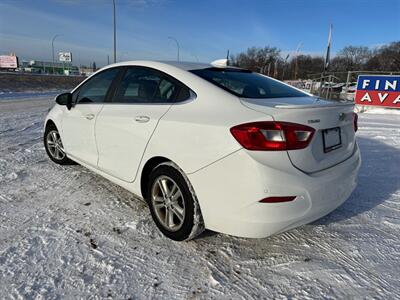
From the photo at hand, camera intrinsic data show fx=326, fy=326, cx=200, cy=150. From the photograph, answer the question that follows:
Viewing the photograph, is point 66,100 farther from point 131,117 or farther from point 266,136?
point 266,136

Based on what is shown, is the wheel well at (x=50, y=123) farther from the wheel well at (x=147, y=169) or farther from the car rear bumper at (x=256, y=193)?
the car rear bumper at (x=256, y=193)

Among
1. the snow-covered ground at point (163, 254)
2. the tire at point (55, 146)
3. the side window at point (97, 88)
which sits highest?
the side window at point (97, 88)

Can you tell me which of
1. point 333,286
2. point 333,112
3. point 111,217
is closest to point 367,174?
point 333,112

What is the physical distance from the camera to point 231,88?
2770 mm

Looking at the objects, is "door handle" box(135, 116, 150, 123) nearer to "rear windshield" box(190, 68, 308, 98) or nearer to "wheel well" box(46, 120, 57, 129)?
"rear windshield" box(190, 68, 308, 98)

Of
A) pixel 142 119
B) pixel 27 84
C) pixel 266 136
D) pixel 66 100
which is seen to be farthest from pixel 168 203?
pixel 27 84

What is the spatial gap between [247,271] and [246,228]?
0.37 m

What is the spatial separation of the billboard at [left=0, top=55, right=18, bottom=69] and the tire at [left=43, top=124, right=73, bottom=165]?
91.4m

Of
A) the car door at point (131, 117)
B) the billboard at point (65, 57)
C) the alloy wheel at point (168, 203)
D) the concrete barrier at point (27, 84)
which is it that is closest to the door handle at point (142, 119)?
the car door at point (131, 117)

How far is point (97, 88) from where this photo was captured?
3.84 meters

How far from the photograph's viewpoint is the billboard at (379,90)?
12832mm

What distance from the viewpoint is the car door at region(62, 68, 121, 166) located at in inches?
144

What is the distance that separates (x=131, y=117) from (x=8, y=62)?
95.4 m

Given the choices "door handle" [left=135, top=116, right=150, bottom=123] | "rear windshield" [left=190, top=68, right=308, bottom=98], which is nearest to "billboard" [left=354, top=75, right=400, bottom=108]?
"rear windshield" [left=190, top=68, right=308, bottom=98]
